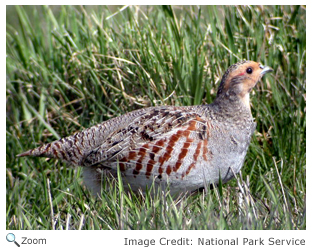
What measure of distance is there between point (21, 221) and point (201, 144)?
131cm

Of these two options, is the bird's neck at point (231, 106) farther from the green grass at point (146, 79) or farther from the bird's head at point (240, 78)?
the green grass at point (146, 79)

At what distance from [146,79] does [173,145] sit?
1.14m

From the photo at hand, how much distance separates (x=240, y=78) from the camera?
12.9ft

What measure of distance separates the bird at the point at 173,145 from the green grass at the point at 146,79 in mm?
270

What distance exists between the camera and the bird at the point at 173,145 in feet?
12.0

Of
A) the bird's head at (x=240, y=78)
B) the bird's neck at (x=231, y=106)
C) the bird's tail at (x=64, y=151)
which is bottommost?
the bird's tail at (x=64, y=151)

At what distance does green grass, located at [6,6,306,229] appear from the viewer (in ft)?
14.4

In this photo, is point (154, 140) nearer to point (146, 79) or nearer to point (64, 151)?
point (64, 151)

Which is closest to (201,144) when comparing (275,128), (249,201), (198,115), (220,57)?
(198,115)

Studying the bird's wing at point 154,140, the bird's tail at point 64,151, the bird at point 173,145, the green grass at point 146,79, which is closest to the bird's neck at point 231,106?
the bird at point 173,145

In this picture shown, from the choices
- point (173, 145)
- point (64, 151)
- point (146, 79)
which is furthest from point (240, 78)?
point (64, 151)

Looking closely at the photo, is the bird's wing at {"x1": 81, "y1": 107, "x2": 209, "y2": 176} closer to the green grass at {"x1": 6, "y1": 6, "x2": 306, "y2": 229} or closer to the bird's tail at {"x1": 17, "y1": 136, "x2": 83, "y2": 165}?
the bird's tail at {"x1": 17, "y1": 136, "x2": 83, "y2": 165}

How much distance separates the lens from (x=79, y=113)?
203 inches

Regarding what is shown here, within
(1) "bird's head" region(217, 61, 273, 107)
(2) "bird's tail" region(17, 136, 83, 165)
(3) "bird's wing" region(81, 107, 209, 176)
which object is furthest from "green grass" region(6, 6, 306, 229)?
(1) "bird's head" region(217, 61, 273, 107)
